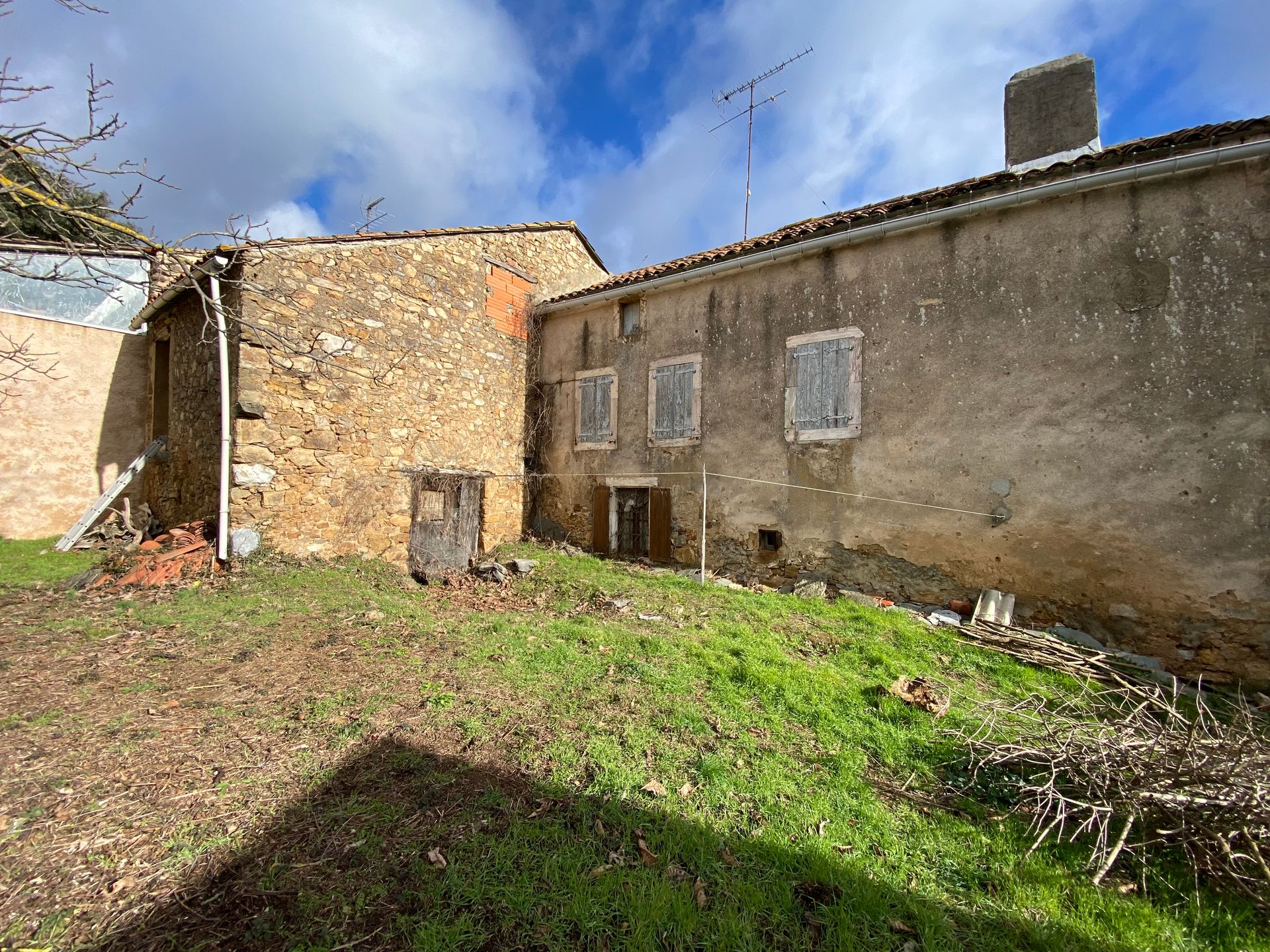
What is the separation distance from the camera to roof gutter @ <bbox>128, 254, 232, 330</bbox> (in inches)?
245

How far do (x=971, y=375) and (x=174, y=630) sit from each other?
Answer: 29.6ft

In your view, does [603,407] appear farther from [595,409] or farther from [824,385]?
[824,385]

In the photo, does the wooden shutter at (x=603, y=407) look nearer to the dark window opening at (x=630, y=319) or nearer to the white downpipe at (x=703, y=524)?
the dark window opening at (x=630, y=319)

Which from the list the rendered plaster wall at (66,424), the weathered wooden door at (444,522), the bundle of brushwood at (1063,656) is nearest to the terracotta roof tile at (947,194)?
the weathered wooden door at (444,522)

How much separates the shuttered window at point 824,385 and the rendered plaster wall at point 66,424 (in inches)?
461

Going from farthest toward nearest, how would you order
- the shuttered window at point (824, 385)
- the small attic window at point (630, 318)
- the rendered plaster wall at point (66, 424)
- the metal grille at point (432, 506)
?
the small attic window at point (630, 318) → the rendered plaster wall at point (66, 424) → the metal grille at point (432, 506) → the shuttered window at point (824, 385)

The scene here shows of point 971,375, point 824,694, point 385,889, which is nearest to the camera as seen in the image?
point 385,889

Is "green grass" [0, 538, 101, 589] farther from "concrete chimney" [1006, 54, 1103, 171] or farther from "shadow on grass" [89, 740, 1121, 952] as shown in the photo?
"concrete chimney" [1006, 54, 1103, 171]

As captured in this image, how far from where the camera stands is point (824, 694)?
4227mm

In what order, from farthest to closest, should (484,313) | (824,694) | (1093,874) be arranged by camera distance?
1. (484,313)
2. (824,694)
3. (1093,874)

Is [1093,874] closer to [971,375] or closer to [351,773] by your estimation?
[351,773]

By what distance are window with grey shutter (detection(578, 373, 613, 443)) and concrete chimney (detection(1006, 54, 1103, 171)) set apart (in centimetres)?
699

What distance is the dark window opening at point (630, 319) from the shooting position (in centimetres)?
938

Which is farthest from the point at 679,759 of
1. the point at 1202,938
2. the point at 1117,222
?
the point at 1117,222
